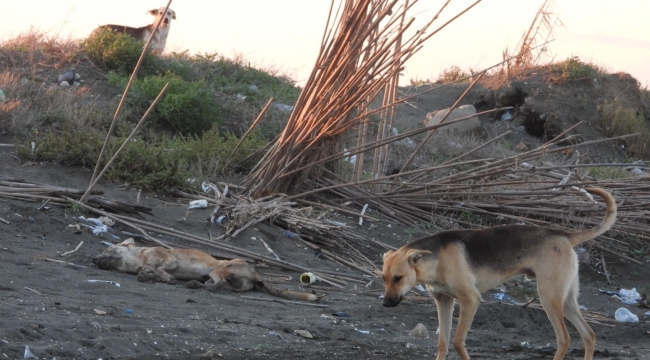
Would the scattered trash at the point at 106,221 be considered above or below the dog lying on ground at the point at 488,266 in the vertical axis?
below

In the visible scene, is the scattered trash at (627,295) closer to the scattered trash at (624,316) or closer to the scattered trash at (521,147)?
the scattered trash at (624,316)

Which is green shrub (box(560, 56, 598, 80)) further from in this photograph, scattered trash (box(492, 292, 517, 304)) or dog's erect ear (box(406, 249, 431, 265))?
dog's erect ear (box(406, 249, 431, 265))

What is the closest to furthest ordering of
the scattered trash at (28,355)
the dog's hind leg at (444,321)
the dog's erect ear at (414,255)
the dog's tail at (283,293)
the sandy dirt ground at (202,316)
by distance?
the scattered trash at (28,355) < the sandy dirt ground at (202,316) < the dog's erect ear at (414,255) < the dog's hind leg at (444,321) < the dog's tail at (283,293)

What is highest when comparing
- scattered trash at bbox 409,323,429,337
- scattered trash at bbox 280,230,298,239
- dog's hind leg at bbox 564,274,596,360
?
dog's hind leg at bbox 564,274,596,360

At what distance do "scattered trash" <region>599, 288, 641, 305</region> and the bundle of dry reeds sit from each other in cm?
324

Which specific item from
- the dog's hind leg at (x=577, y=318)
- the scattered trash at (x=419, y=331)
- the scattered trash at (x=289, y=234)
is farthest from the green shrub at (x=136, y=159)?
the dog's hind leg at (x=577, y=318)

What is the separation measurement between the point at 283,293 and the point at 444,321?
1.78 m

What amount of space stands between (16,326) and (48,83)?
929cm

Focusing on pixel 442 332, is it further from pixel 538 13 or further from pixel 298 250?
pixel 538 13

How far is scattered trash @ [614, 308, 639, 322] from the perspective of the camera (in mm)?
7669

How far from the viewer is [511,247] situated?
541cm

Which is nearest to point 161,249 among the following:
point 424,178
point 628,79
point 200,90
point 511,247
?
point 511,247

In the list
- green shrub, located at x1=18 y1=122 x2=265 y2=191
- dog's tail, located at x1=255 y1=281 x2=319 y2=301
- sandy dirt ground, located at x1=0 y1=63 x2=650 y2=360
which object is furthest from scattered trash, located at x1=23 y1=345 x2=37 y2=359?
green shrub, located at x1=18 y1=122 x2=265 y2=191

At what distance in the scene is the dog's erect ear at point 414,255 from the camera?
505cm
